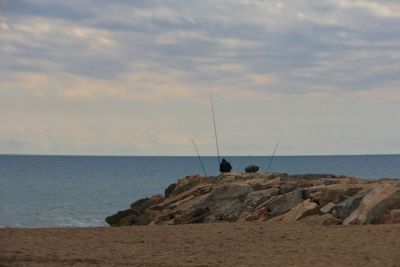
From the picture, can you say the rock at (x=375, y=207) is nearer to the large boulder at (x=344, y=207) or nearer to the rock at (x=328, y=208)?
the large boulder at (x=344, y=207)

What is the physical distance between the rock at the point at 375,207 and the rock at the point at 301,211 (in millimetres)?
1224

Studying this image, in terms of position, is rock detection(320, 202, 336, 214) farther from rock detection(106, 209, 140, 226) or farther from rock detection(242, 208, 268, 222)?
rock detection(106, 209, 140, 226)

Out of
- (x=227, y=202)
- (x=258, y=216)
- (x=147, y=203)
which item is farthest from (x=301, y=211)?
(x=147, y=203)

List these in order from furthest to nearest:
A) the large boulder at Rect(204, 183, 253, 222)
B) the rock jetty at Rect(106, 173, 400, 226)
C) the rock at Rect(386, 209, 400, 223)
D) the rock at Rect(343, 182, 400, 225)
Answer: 1. the large boulder at Rect(204, 183, 253, 222)
2. the rock jetty at Rect(106, 173, 400, 226)
3. the rock at Rect(343, 182, 400, 225)
4. the rock at Rect(386, 209, 400, 223)

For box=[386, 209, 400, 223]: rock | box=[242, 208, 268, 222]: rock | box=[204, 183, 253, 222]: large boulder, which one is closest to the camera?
box=[386, 209, 400, 223]: rock

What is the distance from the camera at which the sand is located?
11.3m

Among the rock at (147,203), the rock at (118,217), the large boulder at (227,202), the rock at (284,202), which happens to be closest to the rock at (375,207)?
the rock at (284,202)

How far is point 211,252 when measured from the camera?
12.4 metres

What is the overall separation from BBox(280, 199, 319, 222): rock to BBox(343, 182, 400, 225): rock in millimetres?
1224

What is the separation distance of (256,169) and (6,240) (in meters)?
17.1

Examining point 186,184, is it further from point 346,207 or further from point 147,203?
point 346,207

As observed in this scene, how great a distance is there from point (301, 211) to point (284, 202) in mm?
1577

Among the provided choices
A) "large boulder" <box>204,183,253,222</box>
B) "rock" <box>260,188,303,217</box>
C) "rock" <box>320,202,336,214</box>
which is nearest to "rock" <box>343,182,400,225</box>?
"rock" <box>320,202,336,214</box>

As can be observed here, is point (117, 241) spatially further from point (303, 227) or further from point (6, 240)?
point (303, 227)
